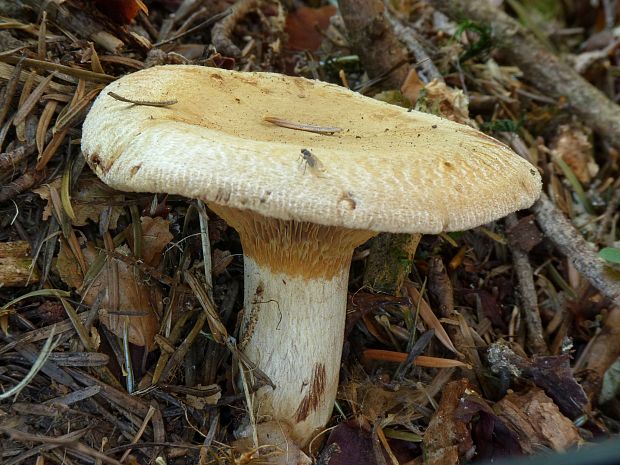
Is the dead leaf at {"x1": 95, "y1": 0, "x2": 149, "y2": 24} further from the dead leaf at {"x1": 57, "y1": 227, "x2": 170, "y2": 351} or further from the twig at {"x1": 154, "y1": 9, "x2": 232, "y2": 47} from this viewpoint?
the dead leaf at {"x1": 57, "y1": 227, "x2": 170, "y2": 351}

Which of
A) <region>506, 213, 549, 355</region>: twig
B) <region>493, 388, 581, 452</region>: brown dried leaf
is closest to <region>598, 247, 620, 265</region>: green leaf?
<region>506, 213, 549, 355</region>: twig

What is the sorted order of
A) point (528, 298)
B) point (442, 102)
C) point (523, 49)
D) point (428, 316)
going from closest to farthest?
1. point (428, 316)
2. point (528, 298)
3. point (442, 102)
4. point (523, 49)

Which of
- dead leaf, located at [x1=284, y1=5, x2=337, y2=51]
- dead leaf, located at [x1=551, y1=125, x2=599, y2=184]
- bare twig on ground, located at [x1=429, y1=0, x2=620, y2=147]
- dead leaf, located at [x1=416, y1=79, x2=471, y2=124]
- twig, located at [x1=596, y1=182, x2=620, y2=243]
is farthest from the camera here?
dead leaf, located at [x1=284, y1=5, x2=337, y2=51]

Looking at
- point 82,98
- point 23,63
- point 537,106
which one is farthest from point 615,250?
point 23,63

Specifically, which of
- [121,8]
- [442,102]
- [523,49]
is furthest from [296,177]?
[523,49]

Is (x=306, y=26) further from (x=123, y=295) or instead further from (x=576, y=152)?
(x=123, y=295)

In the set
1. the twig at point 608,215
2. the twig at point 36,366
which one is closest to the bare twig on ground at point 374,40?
the twig at point 608,215
